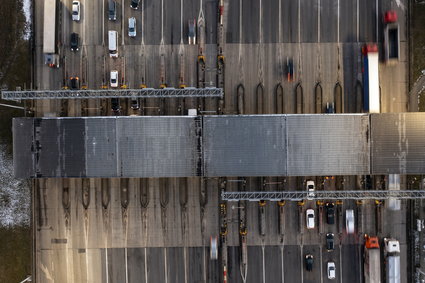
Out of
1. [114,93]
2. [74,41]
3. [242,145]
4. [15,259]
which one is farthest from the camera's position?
[15,259]

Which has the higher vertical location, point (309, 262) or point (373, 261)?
point (373, 261)

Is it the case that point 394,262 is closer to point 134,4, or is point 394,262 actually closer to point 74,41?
point 134,4

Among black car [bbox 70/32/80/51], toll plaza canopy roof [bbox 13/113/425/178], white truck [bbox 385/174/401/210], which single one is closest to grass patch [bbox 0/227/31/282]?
toll plaza canopy roof [bbox 13/113/425/178]

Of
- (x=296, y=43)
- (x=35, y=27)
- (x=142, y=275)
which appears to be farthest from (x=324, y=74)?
(x=35, y=27)

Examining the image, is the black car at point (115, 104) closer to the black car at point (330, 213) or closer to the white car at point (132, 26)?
the white car at point (132, 26)

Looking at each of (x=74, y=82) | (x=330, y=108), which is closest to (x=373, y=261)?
(x=330, y=108)

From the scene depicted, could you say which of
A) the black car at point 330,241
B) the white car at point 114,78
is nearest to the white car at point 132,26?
the white car at point 114,78

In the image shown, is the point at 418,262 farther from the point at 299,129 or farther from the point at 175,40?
the point at 175,40
